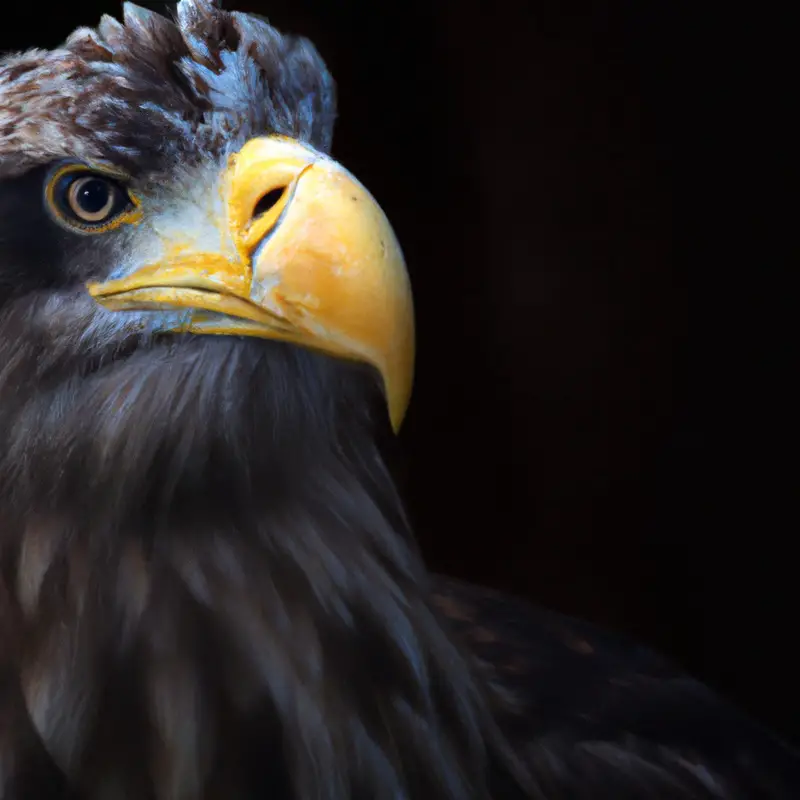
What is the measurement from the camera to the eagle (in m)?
0.75

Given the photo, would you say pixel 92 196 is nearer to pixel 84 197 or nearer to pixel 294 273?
pixel 84 197

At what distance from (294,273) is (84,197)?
194mm

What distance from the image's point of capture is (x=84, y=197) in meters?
0.78

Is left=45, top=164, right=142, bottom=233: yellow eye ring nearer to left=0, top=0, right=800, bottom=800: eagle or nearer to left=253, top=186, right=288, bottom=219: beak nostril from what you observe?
left=0, top=0, right=800, bottom=800: eagle

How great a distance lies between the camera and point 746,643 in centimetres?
115

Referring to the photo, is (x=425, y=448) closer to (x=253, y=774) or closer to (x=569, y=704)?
(x=569, y=704)

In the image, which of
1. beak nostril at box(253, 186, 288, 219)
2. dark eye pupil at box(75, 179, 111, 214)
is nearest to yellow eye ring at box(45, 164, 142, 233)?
dark eye pupil at box(75, 179, 111, 214)

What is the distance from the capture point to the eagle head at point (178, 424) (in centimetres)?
75

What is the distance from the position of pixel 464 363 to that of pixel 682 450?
11.0 inches

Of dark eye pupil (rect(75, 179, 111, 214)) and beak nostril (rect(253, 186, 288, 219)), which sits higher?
beak nostril (rect(253, 186, 288, 219))

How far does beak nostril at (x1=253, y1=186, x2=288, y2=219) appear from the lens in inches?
29.8

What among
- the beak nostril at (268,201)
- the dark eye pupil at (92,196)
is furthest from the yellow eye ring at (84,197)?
the beak nostril at (268,201)

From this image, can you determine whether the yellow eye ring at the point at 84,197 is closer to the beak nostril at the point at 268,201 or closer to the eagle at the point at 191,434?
the eagle at the point at 191,434

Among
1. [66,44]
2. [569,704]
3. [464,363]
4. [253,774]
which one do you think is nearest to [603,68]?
[464,363]
